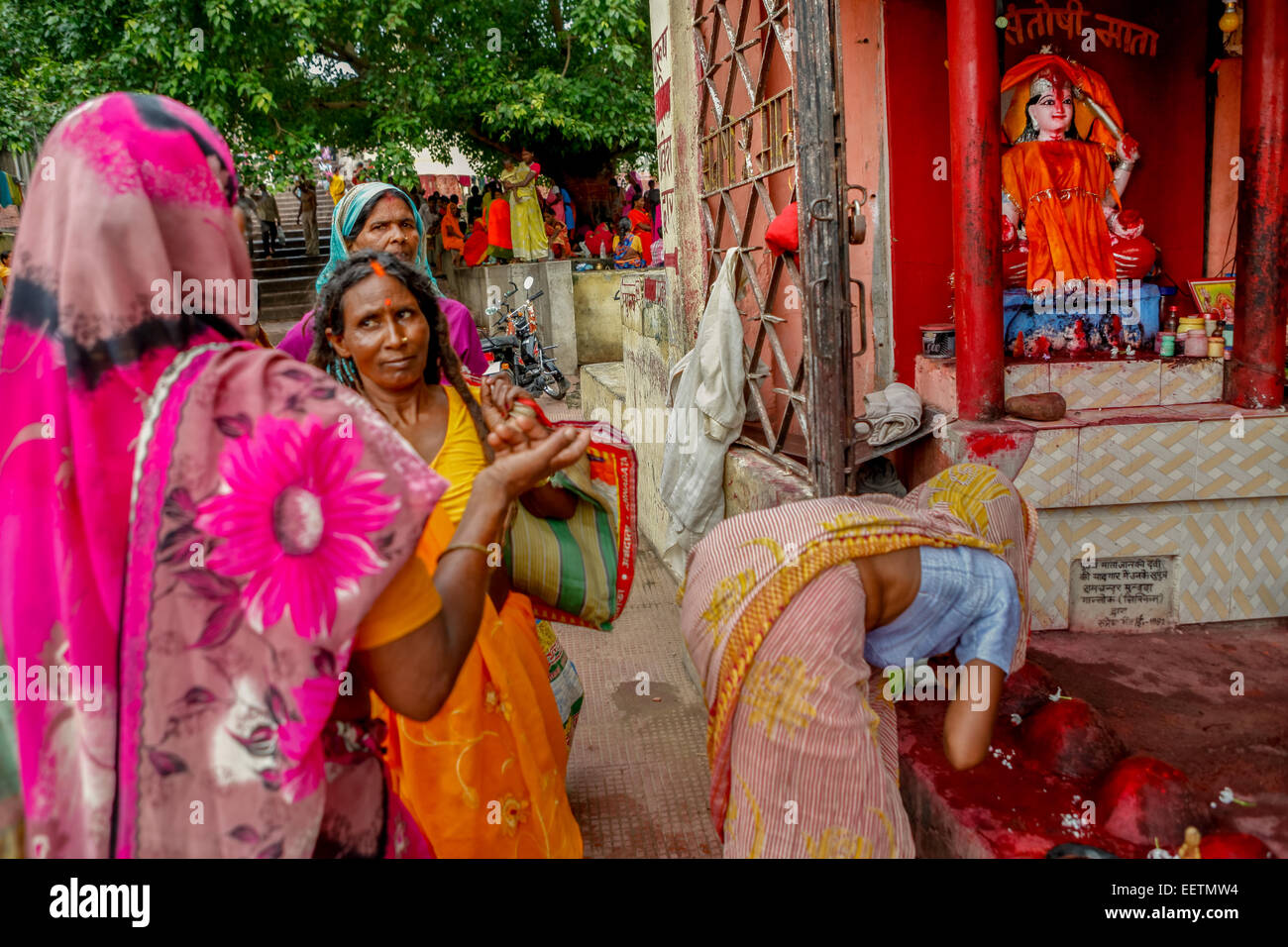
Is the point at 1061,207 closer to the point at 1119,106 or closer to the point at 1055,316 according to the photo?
the point at 1055,316

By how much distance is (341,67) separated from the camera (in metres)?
13.7

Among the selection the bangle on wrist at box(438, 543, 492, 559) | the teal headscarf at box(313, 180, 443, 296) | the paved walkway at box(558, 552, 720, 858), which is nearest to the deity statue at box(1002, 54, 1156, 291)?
the paved walkway at box(558, 552, 720, 858)

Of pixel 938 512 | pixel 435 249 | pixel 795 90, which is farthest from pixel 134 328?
pixel 435 249

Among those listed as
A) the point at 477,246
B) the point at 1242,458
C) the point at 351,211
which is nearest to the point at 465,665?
the point at 351,211

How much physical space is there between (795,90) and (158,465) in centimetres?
288

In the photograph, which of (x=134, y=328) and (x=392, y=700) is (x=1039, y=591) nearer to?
(x=392, y=700)

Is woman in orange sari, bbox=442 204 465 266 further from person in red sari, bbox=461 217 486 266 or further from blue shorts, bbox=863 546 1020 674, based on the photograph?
blue shorts, bbox=863 546 1020 674

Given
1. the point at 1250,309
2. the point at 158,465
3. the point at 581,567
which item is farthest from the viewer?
the point at 1250,309

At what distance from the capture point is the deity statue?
14.9 feet

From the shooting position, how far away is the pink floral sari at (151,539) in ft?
3.92

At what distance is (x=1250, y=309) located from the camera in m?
3.74

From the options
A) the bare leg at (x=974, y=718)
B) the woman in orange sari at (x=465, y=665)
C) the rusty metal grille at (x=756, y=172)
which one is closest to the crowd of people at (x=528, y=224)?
the rusty metal grille at (x=756, y=172)

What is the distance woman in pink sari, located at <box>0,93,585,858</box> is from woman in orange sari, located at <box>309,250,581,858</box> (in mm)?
1004

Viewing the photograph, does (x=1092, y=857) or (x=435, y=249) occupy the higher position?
(x=435, y=249)
